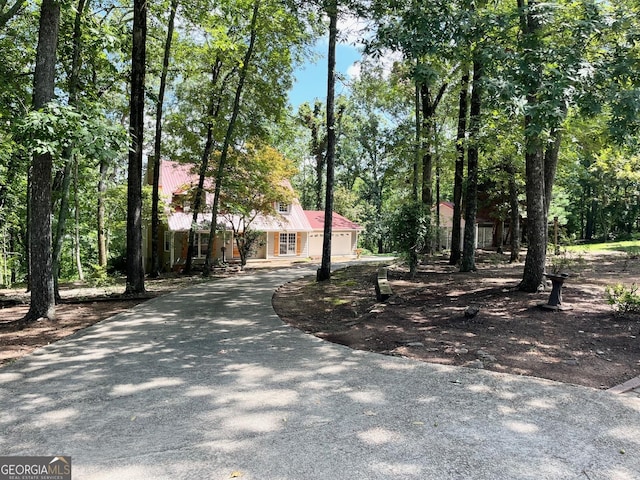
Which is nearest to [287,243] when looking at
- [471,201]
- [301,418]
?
[471,201]

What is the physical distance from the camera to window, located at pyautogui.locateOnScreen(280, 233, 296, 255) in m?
26.1

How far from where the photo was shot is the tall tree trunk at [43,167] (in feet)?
23.6

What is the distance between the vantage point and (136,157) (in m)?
10.7

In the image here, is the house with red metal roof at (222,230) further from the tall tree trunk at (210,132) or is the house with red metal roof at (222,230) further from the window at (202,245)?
the tall tree trunk at (210,132)

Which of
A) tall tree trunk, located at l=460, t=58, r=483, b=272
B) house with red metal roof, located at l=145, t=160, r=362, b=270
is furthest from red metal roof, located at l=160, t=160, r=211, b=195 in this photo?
tall tree trunk, located at l=460, t=58, r=483, b=272

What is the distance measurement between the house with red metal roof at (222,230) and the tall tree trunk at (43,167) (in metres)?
10.5

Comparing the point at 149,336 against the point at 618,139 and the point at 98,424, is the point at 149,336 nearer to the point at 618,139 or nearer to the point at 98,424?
the point at 98,424

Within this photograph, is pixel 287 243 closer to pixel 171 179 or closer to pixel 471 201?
pixel 171 179

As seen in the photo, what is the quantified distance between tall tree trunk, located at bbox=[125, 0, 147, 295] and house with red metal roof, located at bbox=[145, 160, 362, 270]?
6.89 metres

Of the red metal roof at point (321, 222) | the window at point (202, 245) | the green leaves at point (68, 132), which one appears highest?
the green leaves at point (68, 132)

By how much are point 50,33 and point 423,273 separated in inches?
451

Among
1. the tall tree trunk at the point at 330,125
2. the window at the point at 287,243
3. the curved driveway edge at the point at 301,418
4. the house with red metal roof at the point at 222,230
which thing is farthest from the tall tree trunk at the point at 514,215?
the curved driveway edge at the point at 301,418

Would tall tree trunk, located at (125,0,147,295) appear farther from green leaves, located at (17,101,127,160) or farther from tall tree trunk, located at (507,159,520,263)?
tall tree trunk, located at (507,159,520,263)

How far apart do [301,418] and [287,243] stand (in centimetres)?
2294
